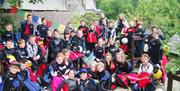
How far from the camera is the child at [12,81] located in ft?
31.5

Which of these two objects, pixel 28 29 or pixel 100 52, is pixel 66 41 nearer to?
pixel 100 52

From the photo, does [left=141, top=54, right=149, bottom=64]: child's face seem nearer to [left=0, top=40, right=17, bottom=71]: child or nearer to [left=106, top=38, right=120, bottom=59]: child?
[left=106, top=38, right=120, bottom=59]: child

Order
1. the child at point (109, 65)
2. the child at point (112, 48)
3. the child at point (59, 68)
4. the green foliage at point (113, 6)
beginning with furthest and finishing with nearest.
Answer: the green foliage at point (113, 6) → the child at point (112, 48) → the child at point (109, 65) → the child at point (59, 68)

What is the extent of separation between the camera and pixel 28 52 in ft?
38.5

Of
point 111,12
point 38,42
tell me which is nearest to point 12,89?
point 38,42

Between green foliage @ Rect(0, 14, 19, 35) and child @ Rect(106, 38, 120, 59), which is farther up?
green foliage @ Rect(0, 14, 19, 35)

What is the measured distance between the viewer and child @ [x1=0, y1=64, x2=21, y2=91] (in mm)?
9594

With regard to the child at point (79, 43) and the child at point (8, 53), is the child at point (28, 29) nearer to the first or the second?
the child at point (79, 43)

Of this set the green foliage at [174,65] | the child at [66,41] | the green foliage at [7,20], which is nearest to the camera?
the green foliage at [174,65]

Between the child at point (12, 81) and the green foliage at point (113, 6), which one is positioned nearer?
the child at point (12, 81)

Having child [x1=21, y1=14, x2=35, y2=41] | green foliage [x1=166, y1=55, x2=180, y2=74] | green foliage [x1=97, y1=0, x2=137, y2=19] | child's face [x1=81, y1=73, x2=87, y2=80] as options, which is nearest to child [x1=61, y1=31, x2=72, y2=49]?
child [x1=21, y1=14, x2=35, y2=41]

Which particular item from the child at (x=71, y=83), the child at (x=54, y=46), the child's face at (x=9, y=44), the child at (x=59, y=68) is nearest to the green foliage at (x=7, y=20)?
the child at (x=54, y=46)

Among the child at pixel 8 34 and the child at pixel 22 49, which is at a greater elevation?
the child at pixel 8 34

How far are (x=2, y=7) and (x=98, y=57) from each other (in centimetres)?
403
